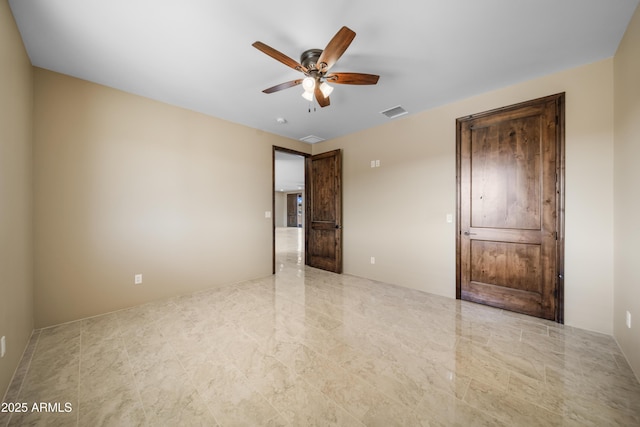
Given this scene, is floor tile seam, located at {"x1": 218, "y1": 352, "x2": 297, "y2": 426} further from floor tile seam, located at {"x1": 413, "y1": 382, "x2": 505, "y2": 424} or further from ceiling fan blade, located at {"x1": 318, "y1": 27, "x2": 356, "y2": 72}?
ceiling fan blade, located at {"x1": 318, "y1": 27, "x2": 356, "y2": 72}

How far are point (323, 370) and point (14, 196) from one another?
2771 millimetres

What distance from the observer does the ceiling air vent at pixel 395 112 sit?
349cm

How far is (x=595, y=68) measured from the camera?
238cm

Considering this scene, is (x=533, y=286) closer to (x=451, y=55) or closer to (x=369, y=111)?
(x=451, y=55)

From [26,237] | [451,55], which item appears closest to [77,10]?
[26,237]

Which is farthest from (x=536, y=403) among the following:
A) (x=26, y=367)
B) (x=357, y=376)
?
(x=26, y=367)

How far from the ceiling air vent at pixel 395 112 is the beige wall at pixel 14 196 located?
12.2ft

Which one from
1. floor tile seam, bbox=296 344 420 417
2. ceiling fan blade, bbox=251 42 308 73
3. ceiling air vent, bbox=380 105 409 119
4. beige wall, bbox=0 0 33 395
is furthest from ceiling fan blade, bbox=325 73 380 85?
floor tile seam, bbox=296 344 420 417

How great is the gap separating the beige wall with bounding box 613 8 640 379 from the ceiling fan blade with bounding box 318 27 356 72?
2.12m

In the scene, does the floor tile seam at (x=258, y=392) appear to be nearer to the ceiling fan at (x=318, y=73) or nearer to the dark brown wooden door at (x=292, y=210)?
the ceiling fan at (x=318, y=73)

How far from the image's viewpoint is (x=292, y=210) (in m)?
15.8

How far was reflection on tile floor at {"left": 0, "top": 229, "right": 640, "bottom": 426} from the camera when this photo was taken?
4.69 ft

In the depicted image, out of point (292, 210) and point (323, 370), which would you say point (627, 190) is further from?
point (292, 210)

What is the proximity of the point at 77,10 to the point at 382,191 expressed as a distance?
3.89 meters
